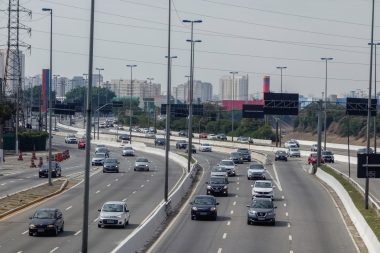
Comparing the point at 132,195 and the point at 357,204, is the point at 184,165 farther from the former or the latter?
the point at 357,204

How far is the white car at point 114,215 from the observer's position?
137 ft

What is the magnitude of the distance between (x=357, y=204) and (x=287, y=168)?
144ft

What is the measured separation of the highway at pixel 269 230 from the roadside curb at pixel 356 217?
0.69m

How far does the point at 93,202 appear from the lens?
55969 millimetres

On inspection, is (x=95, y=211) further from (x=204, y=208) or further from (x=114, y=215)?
(x=114, y=215)

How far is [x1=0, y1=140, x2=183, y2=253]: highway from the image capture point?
3625 cm

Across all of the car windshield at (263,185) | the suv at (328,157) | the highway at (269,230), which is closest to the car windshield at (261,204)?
the highway at (269,230)

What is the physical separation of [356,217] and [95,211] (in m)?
14.5

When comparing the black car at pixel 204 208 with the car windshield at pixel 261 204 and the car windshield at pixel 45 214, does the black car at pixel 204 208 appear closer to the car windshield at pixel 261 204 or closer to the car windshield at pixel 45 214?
the car windshield at pixel 261 204

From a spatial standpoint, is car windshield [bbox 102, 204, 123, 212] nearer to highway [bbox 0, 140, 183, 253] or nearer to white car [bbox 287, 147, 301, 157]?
highway [bbox 0, 140, 183, 253]

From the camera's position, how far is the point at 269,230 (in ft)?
143

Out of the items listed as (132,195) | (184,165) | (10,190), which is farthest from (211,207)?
(184,165)

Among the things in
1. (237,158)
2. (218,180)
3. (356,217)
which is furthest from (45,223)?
(237,158)

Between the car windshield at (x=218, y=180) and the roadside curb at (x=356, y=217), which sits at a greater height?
the car windshield at (x=218, y=180)
